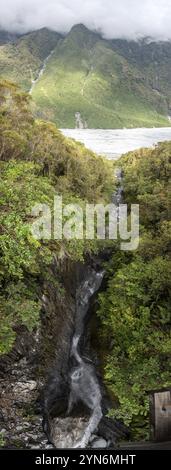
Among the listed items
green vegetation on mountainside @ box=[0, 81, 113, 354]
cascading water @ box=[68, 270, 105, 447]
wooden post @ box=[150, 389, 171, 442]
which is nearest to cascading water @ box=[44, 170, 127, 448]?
cascading water @ box=[68, 270, 105, 447]

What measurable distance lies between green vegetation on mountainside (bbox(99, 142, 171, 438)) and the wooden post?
10.0 meters

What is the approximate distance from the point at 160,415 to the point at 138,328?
15.4m

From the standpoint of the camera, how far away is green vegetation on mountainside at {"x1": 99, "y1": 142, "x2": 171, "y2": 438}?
16.4 m

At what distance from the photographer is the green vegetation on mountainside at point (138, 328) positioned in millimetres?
16391

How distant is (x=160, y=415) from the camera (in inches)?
209

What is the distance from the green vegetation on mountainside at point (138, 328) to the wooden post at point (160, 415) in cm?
1001

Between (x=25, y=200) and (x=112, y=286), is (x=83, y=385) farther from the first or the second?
(x=25, y=200)

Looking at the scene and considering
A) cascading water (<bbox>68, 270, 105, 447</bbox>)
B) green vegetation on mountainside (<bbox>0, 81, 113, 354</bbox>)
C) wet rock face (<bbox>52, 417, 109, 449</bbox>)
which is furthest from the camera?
cascading water (<bbox>68, 270, 105, 447</bbox>)

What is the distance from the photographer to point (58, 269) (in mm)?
24234

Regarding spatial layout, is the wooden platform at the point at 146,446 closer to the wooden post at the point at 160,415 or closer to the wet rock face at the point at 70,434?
the wooden post at the point at 160,415

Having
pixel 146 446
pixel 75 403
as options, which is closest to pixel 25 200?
pixel 75 403

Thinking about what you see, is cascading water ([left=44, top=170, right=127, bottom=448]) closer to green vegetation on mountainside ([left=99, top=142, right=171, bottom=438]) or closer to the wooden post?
green vegetation on mountainside ([left=99, top=142, right=171, bottom=438])

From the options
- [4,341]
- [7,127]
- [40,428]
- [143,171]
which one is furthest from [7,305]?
[143,171]

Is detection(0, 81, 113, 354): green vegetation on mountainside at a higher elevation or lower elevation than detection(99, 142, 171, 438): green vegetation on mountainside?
higher
